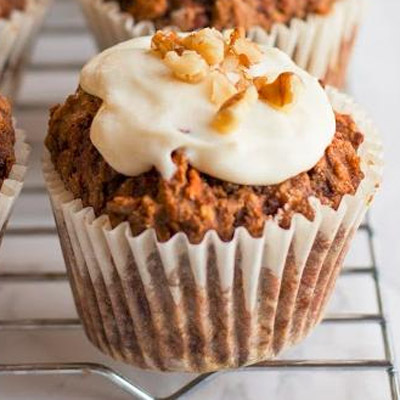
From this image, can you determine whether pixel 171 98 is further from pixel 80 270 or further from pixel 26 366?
pixel 26 366

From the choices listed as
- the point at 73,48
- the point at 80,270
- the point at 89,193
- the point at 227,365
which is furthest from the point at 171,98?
the point at 73,48

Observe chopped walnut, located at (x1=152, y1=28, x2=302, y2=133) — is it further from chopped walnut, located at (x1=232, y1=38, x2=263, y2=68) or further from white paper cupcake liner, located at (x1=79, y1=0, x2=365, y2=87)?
white paper cupcake liner, located at (x1=79, y1=0, x2=365, y2=87)

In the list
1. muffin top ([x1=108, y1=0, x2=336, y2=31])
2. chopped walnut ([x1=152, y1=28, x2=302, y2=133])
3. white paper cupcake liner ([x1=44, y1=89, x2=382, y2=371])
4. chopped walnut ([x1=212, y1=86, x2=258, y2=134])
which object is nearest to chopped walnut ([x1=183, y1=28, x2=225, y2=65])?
chopped walnut ([x1=152, y1=28, x2=302, y2=133])

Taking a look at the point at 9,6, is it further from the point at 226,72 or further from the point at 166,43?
the point at 226,72

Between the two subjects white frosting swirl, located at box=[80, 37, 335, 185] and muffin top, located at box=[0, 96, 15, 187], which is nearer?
white frosting swirl, located at box=[80, 37, 335, 185]

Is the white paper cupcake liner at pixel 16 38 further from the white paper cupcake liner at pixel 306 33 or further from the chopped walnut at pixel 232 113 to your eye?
the chopped walnut at pixel 232 113
